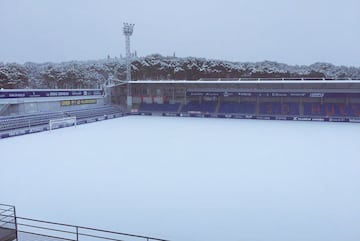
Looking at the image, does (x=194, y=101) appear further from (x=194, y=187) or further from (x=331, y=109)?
(x=194, y=187)

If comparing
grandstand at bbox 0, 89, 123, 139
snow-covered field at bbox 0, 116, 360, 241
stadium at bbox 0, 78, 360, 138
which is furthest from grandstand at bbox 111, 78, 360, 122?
snow-covered field at bbox 0, 116, 360, 241

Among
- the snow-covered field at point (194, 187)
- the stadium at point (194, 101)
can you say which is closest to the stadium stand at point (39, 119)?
the stadium at point (194, 101)

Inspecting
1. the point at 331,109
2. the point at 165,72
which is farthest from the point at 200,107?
the point at 165,72

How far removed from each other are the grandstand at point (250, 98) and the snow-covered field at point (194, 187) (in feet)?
52.9

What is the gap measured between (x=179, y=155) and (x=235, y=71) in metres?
48.0

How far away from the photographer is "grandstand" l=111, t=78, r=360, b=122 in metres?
33.3

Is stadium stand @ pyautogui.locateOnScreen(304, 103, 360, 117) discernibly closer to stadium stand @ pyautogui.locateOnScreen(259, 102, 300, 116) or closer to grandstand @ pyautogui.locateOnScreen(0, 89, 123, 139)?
stadium stand @ pyautogui.locateOnScreen(259, 102, 300, 116)

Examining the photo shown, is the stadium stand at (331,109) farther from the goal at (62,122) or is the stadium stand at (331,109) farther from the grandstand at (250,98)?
the goal at (62,122)

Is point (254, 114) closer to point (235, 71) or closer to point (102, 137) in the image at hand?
point (102, 137)

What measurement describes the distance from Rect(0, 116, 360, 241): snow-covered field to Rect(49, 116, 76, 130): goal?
7284mm

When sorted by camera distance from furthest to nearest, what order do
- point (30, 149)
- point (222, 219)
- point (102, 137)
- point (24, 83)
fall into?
point (24, 83)
point (102, 137)
point (30, 149)
point (222, 219)

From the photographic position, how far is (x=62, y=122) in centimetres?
2783

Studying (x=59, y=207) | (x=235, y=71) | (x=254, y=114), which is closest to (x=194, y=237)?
(x=59, y=207)

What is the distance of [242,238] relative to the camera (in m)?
7.06
